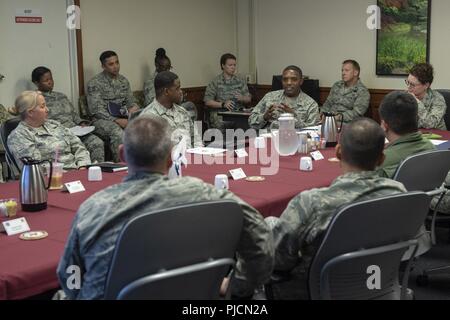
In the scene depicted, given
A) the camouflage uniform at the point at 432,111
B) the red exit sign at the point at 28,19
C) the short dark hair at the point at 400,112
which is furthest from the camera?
the red exit sign at the point at 28,19

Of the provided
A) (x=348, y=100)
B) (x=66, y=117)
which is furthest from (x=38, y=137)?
(x=348, y=100)

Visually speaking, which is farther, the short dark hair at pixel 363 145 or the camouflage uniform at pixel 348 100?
the camouflage uniform at pixel 348 100

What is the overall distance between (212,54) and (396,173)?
5963 mm

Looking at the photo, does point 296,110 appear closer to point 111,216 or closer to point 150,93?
point 150,93

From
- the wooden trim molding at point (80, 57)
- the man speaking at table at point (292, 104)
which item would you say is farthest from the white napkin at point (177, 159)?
the wooden trim molding at point (80, 57)

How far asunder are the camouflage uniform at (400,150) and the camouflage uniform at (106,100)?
12.8 ft

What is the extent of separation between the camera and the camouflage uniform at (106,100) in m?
6.68

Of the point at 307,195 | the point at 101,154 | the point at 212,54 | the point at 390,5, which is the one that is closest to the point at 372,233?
the point at 307,195

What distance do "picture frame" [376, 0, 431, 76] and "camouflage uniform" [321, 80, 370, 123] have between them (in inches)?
19.4

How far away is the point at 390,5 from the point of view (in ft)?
24.1

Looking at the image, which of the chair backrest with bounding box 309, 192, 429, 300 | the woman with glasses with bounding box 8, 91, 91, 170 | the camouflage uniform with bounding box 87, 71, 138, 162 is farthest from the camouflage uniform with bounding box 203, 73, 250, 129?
the chair backrest with bounding box 309, 192, 429, 300

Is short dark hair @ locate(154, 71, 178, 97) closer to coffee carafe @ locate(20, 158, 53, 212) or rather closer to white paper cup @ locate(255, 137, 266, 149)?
white paper cup @ locate(255, 137, 266, 149)

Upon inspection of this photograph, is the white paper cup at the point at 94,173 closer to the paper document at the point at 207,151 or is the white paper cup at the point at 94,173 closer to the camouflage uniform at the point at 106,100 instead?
the paper document at the point at 207,151

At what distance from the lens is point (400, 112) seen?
3.24m
